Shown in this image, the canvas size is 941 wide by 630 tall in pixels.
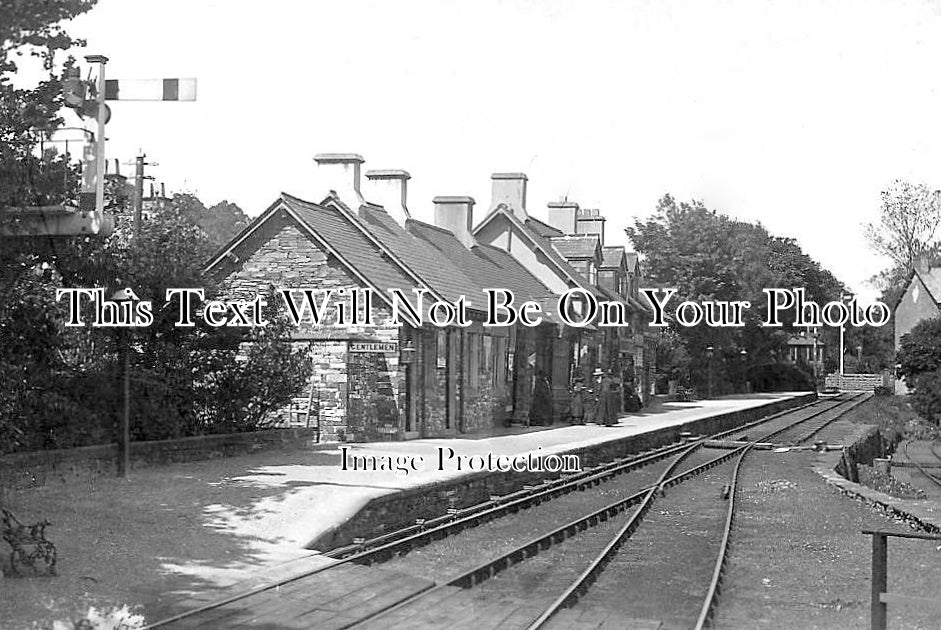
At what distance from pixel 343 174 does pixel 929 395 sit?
2331 cm

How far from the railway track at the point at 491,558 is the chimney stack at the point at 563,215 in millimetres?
22399

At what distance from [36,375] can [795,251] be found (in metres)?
79.1

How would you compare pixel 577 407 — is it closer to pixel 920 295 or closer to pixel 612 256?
pixel 612 256

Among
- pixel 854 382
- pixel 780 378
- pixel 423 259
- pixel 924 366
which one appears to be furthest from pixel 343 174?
pixel 854 382

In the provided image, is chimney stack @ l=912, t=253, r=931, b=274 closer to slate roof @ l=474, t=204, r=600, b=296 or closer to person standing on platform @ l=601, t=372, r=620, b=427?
slate roof @ l=474, t=204, r=600, b=296

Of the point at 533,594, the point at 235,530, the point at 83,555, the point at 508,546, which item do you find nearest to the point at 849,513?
the point at 508,546

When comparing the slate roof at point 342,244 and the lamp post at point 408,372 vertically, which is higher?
the slate roof at point 342,244

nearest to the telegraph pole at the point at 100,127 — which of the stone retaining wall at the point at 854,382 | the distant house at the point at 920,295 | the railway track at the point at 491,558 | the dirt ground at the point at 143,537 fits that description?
the dirt ground at the point at 143,537

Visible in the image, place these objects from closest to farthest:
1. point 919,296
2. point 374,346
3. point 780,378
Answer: point 374,346 → point 919,296 → point 780,378

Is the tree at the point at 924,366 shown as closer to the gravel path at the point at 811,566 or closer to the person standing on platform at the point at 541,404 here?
the person standing on platform at the point at 541,404

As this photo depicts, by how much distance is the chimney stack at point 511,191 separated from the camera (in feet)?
136

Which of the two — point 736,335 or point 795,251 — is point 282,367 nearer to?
point 736,335

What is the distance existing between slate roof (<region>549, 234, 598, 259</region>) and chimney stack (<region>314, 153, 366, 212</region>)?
14392mm

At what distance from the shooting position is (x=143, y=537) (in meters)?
11.8
